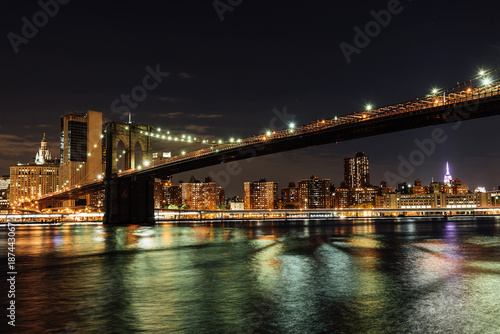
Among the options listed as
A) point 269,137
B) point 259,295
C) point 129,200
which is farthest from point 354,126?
point 129,200

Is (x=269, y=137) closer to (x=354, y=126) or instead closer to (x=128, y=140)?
(x=354, y=126)

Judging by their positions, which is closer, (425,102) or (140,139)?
(425,102)

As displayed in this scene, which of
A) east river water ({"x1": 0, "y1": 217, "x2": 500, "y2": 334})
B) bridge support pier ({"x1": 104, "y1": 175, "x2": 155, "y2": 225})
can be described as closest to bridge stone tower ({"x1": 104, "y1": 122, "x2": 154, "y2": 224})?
bridge support pier ({"x1": 104, "y1": 175, "x2": 155, "y2": 225})

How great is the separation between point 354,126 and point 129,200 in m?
39.7

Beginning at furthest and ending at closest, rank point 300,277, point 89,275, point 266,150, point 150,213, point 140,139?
1. point 140,139
2. point 150,213
3. point 266,150
4. point 89,275
5. point 300,277

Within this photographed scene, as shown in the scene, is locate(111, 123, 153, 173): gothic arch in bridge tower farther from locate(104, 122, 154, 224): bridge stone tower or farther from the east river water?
the east river water

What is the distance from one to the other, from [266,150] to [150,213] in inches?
949

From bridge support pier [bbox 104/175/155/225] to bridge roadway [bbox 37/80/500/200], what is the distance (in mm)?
1560

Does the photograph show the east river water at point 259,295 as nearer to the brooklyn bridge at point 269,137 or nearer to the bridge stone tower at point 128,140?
the brooklyn bridge at point 269,137

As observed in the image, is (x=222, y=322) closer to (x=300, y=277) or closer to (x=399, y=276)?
(x=300, y=277)

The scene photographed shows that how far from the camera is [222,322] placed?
10.5m

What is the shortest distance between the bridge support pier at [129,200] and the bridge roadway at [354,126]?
5.12ft

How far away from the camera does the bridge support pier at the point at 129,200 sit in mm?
67625

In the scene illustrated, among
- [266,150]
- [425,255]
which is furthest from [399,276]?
[266,150]
